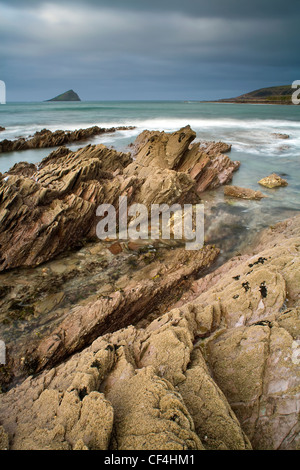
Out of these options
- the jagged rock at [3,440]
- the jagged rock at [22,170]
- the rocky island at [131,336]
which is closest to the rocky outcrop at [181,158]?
the rocky island at [131,336]

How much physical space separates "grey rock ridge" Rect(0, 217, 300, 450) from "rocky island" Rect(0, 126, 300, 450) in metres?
0.01

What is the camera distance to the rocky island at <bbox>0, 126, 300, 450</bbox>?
2826mm

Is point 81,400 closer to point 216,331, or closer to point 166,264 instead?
point 216,331

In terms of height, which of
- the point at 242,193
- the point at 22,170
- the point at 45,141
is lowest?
the point at 242,193

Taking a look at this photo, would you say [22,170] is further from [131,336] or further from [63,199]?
[131,336]

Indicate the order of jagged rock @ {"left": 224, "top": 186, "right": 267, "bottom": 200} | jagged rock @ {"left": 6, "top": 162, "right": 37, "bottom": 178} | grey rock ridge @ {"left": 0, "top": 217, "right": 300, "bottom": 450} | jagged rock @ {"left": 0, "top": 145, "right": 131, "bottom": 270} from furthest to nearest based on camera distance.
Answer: jagged rock @ {"left": 6, "top": 162, "right": 37, "bottom": 178} < jagged rock @ {"left": 224, "top": 186, "right": 267, "bottom": 200} < jagged rock @ {"left": 0, "top": 145, "right": 131, "bottom": 270} < grey rock ridge @ {"left": 0, "top": 217, "right": 300, "bottom": 450}

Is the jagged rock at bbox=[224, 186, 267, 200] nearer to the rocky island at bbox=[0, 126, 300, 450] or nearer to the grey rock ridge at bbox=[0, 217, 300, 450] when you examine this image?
the rocky island at bbox=[0, 126, 300, 450]

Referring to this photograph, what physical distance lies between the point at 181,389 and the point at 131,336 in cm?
154

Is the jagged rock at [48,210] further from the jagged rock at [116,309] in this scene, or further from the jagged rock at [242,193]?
the jagged rock at [242,193]

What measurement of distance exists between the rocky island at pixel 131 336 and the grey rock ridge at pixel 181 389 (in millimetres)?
15

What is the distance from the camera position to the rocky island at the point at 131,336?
111 inches

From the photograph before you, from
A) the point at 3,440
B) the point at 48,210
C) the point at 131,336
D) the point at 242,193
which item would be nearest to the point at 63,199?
the point at 48,210

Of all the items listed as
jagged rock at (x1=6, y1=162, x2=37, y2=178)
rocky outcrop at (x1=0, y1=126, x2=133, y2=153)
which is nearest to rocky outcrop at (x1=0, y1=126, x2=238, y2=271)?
jagged rock at (x1=6, y1=162, x2=37, y2=178)

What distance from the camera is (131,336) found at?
4.55 m
